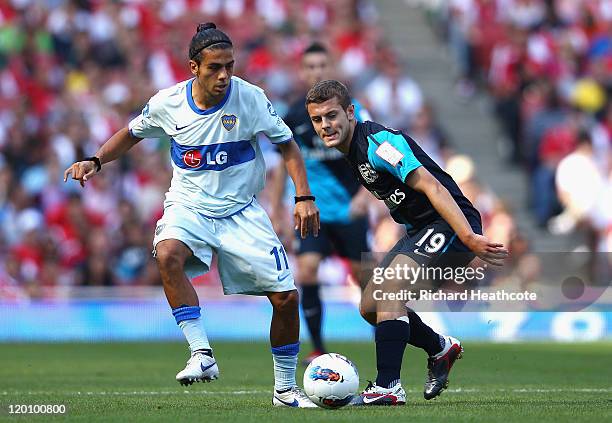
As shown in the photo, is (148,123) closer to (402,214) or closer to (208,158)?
(208,158)

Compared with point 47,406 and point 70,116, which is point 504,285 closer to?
point 70,116

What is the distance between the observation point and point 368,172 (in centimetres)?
861

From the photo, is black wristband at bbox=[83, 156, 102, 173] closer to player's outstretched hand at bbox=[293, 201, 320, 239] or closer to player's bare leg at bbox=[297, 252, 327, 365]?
player's outstretched hand at bbox=[293, 201, 320, 239]

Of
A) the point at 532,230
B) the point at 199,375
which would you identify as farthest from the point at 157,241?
the point at 532,230

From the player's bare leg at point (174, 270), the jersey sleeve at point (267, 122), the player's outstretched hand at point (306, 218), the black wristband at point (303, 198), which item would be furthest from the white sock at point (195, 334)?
the jersey sleeve at point (267, 122)

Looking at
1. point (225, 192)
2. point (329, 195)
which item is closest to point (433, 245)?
point (225, 192)

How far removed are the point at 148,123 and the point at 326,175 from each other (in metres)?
3.98

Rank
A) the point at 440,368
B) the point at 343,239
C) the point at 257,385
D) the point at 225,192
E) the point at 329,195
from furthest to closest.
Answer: the point at 343,239 → the point at 329,195 → the point at 257,385 → the point at 440,368 → the point at 225,192

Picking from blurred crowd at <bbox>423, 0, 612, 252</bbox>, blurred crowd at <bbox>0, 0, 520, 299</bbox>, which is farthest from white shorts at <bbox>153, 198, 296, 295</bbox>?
blurred crowd at <bbox>423, 0, 612, 252</bbox>

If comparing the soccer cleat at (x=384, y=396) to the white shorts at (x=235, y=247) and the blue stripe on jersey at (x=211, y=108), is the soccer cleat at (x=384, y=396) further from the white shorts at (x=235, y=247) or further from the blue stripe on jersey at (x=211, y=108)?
the blue stripe on jersey at (x=211, y=108)

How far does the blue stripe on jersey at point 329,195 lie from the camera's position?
12.5m

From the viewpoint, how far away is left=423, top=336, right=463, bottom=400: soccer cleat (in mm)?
8844

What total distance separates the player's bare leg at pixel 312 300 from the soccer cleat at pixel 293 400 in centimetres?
393

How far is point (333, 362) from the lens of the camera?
331 inches
